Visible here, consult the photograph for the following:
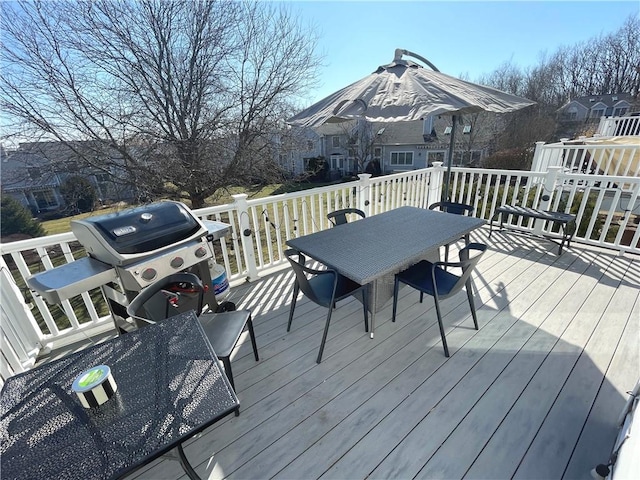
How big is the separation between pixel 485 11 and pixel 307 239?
13.0 feet

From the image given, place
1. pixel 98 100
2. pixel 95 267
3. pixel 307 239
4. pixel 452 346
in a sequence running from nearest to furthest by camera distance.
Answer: pixel 95 267
pixel 452 346
pixel 307 239
pixel 98 100

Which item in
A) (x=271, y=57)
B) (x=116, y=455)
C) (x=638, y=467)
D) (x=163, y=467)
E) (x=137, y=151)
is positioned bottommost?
(x=163, y=467)

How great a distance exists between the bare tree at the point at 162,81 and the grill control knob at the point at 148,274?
14.3 ft

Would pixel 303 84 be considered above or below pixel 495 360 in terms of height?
above

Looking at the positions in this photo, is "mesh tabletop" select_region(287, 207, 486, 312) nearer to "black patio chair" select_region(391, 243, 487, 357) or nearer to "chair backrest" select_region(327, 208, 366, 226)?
"black patio chair" select_region(391, 243, 487, 357)

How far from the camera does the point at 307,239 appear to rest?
8.12 ft

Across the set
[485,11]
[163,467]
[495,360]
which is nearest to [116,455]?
[163,467]

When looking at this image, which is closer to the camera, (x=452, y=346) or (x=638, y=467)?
(x=638, y=467)

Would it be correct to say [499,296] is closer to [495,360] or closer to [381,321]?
[495,360]

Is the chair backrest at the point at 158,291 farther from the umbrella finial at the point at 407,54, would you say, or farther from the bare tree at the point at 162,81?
the bare tree at the point at 162,81

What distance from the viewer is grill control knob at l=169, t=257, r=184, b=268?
1839 millimetres

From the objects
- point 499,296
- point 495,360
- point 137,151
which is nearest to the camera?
point 495,360

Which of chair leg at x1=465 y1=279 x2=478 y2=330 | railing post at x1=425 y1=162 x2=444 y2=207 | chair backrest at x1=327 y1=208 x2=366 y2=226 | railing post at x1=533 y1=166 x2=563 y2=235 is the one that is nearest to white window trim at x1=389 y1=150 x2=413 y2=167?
railing post at x1=425 y1=162 x2=444 y2=207

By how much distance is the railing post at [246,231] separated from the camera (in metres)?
2.89
